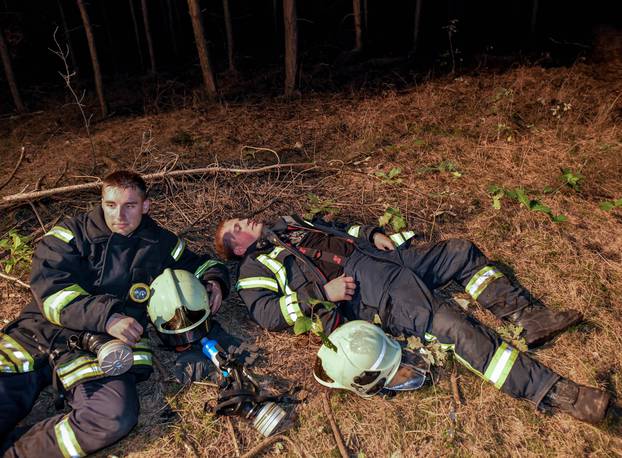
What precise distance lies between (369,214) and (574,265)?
87.9 inches

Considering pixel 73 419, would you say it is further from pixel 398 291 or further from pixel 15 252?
pixel 398 291

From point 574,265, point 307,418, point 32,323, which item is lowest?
point 307,418

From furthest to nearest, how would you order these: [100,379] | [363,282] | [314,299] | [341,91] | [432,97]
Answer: [341,91] → [432,97] → [363,282] → [314,299] → [100,379]

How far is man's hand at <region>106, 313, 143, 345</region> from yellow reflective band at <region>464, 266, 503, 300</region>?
2.96 m

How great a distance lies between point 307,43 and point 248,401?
44.4ft

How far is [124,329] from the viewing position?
132 inches

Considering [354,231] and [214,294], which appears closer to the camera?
[214,294]

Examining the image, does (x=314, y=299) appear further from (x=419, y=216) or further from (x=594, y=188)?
(x=594, y=188)

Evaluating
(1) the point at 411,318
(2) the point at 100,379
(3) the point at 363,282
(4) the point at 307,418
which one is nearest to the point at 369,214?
(3) the point at 363,282

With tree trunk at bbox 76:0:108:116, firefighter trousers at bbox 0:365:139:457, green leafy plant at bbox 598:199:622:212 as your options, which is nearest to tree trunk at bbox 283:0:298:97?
tree trunk at bbox 76:0:108:116

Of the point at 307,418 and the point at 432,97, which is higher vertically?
the point at 432,97

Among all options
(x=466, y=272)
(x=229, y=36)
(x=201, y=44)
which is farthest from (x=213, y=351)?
(x=229, y=36)

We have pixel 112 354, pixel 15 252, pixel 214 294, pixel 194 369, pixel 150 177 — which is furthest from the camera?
pixel 150 177

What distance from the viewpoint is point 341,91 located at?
935 centimetres
